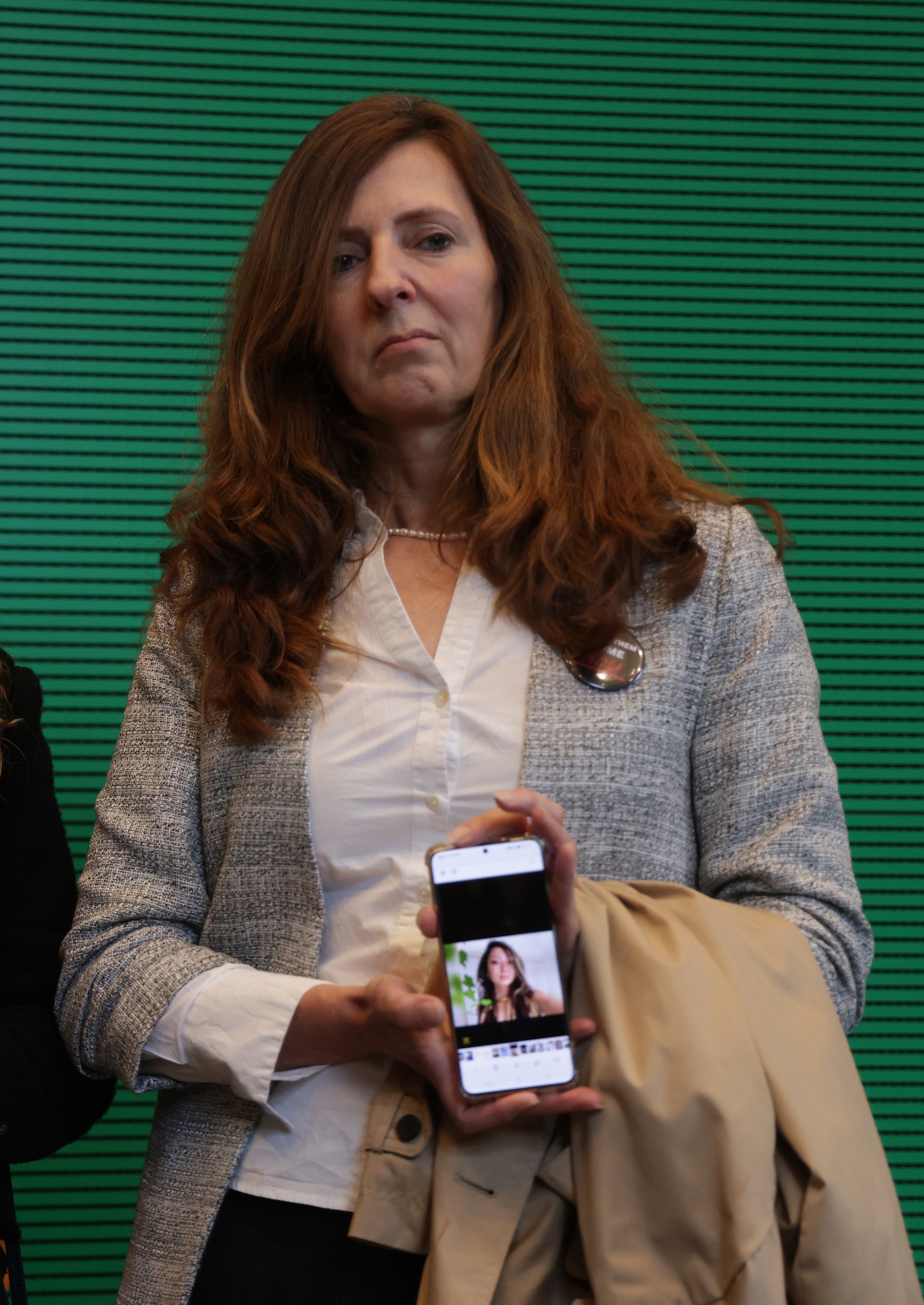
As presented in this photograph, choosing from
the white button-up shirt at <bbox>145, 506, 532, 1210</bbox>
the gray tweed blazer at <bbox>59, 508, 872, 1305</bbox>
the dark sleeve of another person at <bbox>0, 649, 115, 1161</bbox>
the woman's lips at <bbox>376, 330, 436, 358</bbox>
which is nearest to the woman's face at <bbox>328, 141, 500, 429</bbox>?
the woman's lips at <bbox>376, 330, 436, 358</bbox>

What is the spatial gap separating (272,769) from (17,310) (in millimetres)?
1784

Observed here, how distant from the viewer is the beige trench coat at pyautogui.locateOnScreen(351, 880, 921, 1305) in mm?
1125

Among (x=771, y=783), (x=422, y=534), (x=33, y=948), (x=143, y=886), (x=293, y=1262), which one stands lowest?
(x=293, y=1262)

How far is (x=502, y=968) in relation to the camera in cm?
123

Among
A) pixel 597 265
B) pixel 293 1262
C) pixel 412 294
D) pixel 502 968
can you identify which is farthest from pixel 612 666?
pixel 597 265

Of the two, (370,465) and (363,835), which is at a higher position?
(370,465)

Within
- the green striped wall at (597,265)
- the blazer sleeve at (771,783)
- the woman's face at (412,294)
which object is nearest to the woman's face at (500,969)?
the blazer sleeve at (771,783)

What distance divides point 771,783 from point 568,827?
0.79 ft

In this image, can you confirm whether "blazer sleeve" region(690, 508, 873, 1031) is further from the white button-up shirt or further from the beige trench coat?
the white button-up shirt

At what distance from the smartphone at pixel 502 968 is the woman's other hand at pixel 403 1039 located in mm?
16

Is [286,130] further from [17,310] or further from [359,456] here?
[359,456]

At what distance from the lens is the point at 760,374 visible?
10.0ft

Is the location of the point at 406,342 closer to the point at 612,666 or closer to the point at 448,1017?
the point at 612,666

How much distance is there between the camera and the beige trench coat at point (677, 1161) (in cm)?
112
